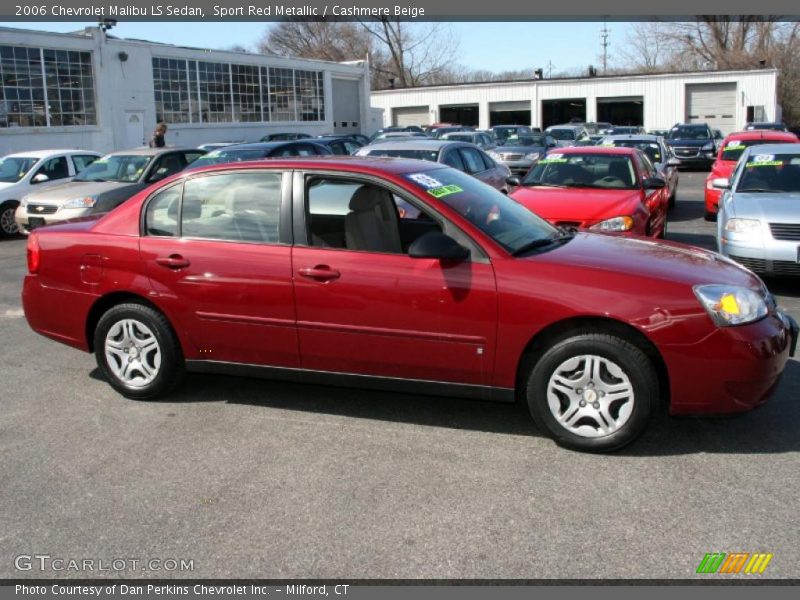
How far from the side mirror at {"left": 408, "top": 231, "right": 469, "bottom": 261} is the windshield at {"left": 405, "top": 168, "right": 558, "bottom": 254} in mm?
262

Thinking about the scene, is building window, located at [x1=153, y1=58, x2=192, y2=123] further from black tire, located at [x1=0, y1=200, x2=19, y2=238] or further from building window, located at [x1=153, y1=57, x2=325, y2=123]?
black tire, located at [x1=0, y1=200, x2=19, y2=238]

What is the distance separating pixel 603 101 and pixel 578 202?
47820 millimetres

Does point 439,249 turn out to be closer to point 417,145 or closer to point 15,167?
point 417,145

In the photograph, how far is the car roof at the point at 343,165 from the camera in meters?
4.88

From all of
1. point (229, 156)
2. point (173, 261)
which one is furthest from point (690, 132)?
point (173, 261)

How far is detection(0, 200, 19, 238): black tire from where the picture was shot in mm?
14422

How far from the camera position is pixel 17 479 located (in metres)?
4.16

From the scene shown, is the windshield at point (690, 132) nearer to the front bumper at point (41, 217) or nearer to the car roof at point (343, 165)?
the front bumper at point (41, 217)

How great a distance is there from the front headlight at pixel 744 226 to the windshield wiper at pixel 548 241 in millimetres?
3716

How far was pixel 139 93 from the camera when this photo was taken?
29906mm

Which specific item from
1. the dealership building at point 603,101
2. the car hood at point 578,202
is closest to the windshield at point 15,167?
the car hood at point 578,202

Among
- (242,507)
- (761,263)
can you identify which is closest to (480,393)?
(242,507)

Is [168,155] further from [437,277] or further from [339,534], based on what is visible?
[339,534]

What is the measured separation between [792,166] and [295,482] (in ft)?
27.2
